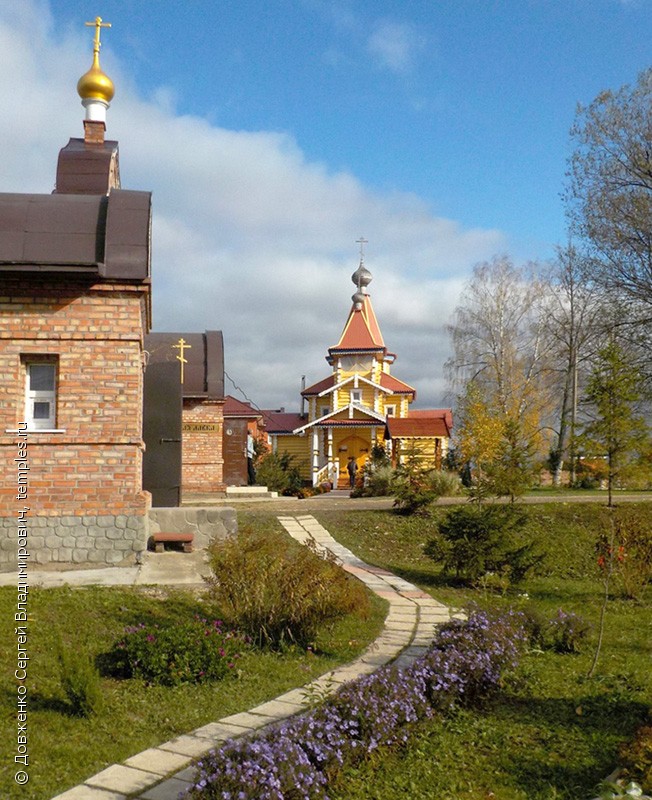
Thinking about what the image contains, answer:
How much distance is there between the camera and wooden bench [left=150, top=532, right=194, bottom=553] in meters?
10.1

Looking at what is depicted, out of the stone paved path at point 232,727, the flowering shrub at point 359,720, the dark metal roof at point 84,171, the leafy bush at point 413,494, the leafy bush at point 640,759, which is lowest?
the stone paved path at point 232,727

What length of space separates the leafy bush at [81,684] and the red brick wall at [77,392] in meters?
4.96

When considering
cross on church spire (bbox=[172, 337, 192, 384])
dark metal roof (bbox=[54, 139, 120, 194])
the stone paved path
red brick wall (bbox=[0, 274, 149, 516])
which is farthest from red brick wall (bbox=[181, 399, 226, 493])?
the stone paved path

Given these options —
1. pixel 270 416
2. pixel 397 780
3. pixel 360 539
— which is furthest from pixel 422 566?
A: pixel 270 416

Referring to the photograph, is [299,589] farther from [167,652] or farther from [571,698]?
[571,698]

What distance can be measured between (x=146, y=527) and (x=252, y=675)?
4528 mm

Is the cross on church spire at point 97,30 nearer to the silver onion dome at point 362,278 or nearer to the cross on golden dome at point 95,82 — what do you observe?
the cross on golden dome at point 95,82

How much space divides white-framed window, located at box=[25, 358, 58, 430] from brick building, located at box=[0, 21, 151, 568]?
0.04ft

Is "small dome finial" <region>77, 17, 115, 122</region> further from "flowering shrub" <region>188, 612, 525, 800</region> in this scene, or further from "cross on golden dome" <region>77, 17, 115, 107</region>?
"flowering shrub" <region>188, 612, 525, 800</region>

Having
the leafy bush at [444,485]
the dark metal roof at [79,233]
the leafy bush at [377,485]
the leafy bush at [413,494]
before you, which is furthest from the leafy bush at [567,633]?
the leafy bush at [377,485]

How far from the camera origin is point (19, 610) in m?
6.80

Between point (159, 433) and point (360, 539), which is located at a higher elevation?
point (159, 433)

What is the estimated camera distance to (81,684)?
4.70 metres

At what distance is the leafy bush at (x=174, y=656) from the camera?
18.1ft
